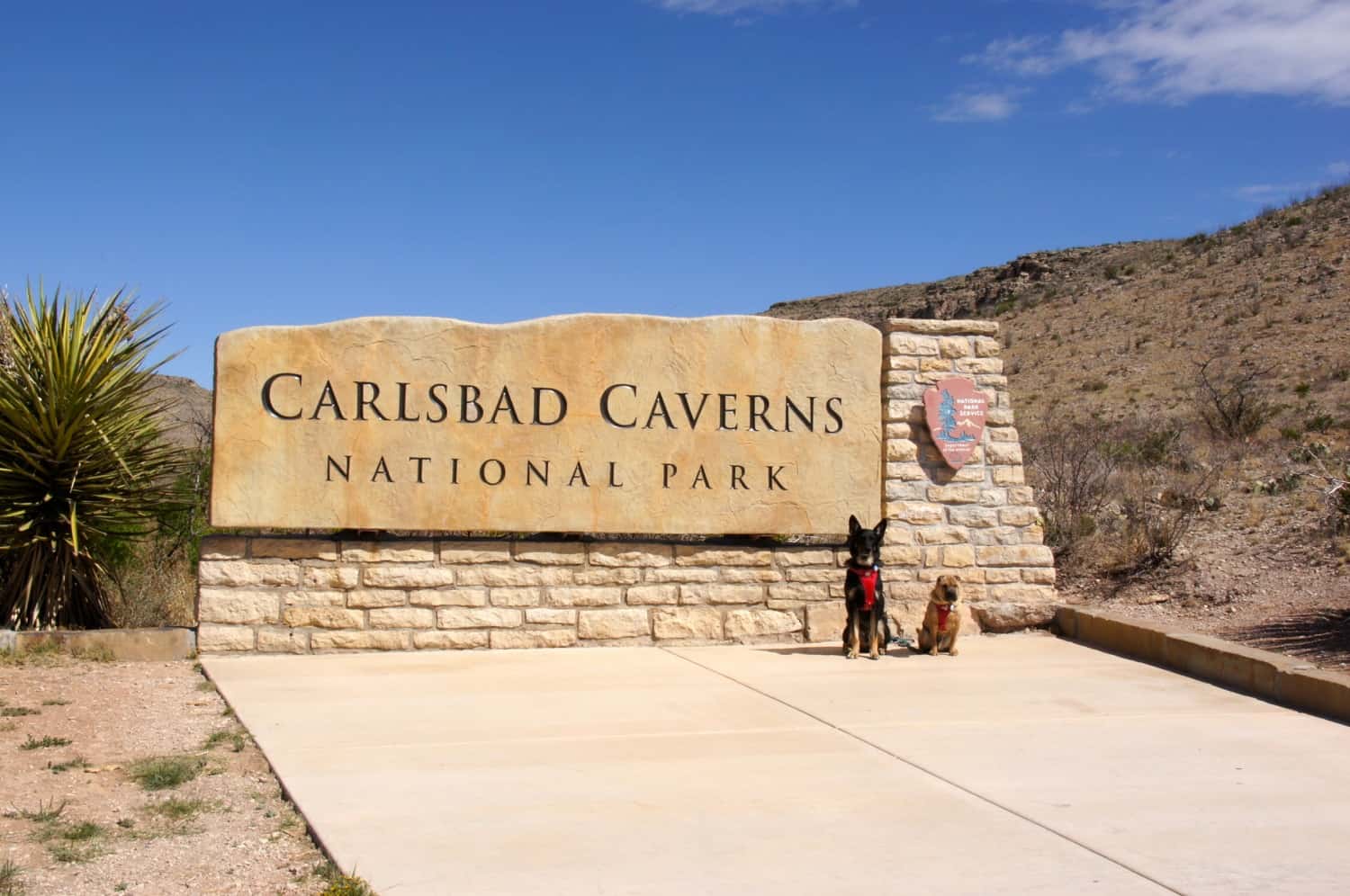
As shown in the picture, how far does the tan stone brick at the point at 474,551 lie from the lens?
10.0 metres

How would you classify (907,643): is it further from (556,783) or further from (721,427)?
(556,783)

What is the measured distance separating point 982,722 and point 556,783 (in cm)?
283

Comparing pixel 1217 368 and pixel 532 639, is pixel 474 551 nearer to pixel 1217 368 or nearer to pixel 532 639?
pixel 532 639

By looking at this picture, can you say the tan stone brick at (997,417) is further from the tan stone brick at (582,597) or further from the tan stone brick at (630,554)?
the tan stone brick at (582,597)

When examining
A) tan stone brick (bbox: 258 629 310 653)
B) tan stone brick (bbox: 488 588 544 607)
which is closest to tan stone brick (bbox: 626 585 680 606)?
tan stone brick (bbox: 488 588 544 607)

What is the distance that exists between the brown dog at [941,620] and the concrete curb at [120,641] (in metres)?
5.64

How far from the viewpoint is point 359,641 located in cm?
981

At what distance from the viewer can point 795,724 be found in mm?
7445

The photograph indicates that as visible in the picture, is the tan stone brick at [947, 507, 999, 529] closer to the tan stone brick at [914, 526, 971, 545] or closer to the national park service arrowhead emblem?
the tan stone brick at [914, 526, 971, 545]

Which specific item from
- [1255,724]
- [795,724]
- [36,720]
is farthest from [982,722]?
[36,720]

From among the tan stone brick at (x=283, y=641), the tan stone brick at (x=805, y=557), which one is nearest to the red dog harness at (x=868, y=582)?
the tan stone brick at (x=805, y=557)

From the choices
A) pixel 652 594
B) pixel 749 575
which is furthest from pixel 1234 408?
pixel 652 594

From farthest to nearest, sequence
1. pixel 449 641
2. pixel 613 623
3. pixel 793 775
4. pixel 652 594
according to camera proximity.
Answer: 1. pixel 652 594
2. pixel 613 623
3. pixel 449 641
4. pixel 793 775

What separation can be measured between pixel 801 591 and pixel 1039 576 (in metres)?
2.21
